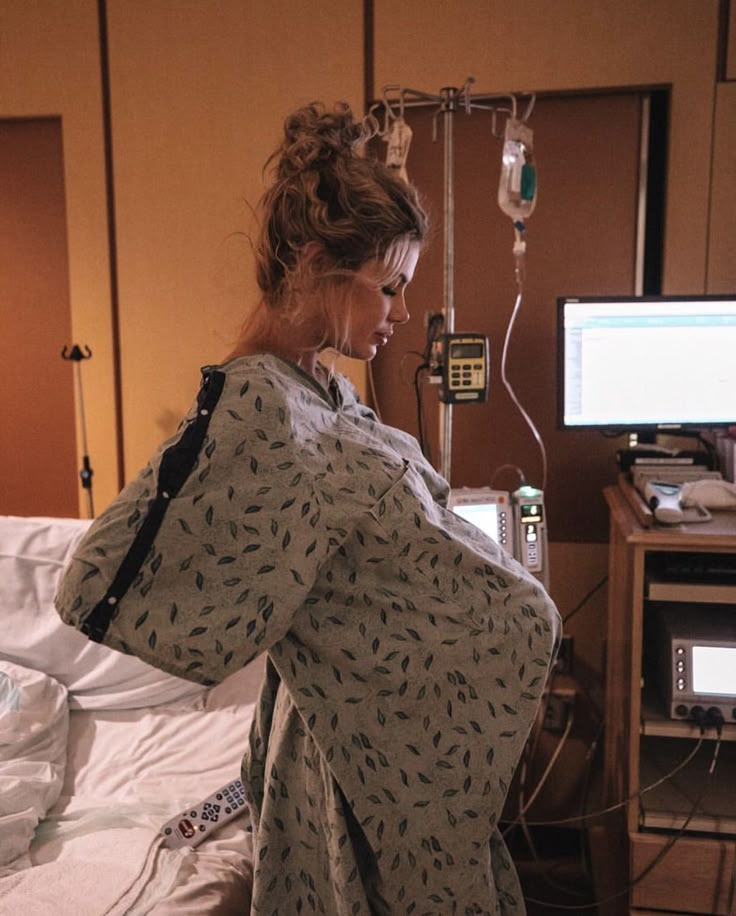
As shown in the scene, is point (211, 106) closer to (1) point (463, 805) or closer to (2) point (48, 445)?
(2) point (48, 445)

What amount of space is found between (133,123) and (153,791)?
5.82ft

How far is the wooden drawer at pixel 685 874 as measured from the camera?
5.25 ft

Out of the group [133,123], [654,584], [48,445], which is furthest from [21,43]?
[654,584]

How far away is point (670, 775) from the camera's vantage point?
5.44ft

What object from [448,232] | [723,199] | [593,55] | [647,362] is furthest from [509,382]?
[593,55]

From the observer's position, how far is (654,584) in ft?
5.16

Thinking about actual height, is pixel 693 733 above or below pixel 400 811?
Answer: below

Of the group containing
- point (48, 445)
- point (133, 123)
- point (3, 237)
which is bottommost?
point (48, 445)

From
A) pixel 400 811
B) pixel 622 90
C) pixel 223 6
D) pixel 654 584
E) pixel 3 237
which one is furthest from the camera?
pixel 3 237

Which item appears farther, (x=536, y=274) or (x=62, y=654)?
(x=536, y=274)

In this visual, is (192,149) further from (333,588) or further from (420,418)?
(333,588)

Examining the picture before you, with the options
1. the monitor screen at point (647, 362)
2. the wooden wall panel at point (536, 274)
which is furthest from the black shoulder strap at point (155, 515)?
the wooden wall panel at point (536, 274)

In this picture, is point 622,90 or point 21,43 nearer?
point 622,90

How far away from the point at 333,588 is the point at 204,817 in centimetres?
→ 68
